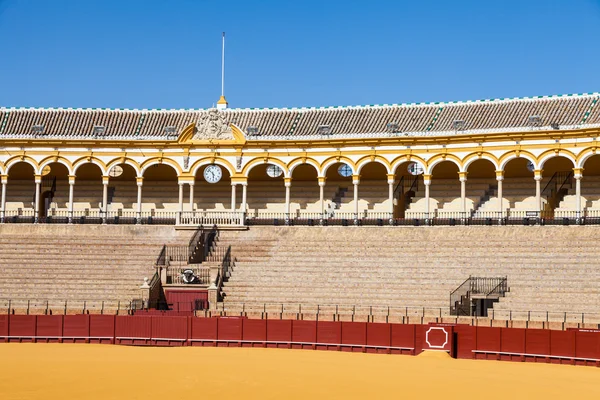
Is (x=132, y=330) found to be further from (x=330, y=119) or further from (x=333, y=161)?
(x=330, y=119)

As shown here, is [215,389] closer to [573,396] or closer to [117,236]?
[573,396]

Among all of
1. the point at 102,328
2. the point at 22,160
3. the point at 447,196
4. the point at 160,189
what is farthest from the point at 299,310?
the point at 22,160

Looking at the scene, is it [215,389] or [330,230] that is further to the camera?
[330,230]

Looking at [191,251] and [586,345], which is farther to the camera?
[191,251]

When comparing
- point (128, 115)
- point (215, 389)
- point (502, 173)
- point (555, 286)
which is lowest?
point (215, 389)

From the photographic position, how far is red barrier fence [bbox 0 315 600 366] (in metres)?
33.2

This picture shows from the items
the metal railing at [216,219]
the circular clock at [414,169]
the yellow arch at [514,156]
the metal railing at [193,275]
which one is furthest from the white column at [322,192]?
the metal railing at [193,275]

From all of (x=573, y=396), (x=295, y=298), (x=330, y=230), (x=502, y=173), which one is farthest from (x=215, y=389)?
(x=502, y=173)

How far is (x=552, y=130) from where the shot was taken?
4825 cm

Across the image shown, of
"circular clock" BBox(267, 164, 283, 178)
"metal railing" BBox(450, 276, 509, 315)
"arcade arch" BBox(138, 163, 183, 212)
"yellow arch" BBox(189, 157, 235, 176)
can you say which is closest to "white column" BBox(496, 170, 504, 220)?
"metal railing" BBox(450, 276, 509, 315)

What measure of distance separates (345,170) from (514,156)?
943cm

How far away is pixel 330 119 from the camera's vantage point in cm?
5428

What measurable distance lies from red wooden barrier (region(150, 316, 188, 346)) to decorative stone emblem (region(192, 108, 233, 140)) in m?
18.9

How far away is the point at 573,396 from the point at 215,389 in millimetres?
8874
